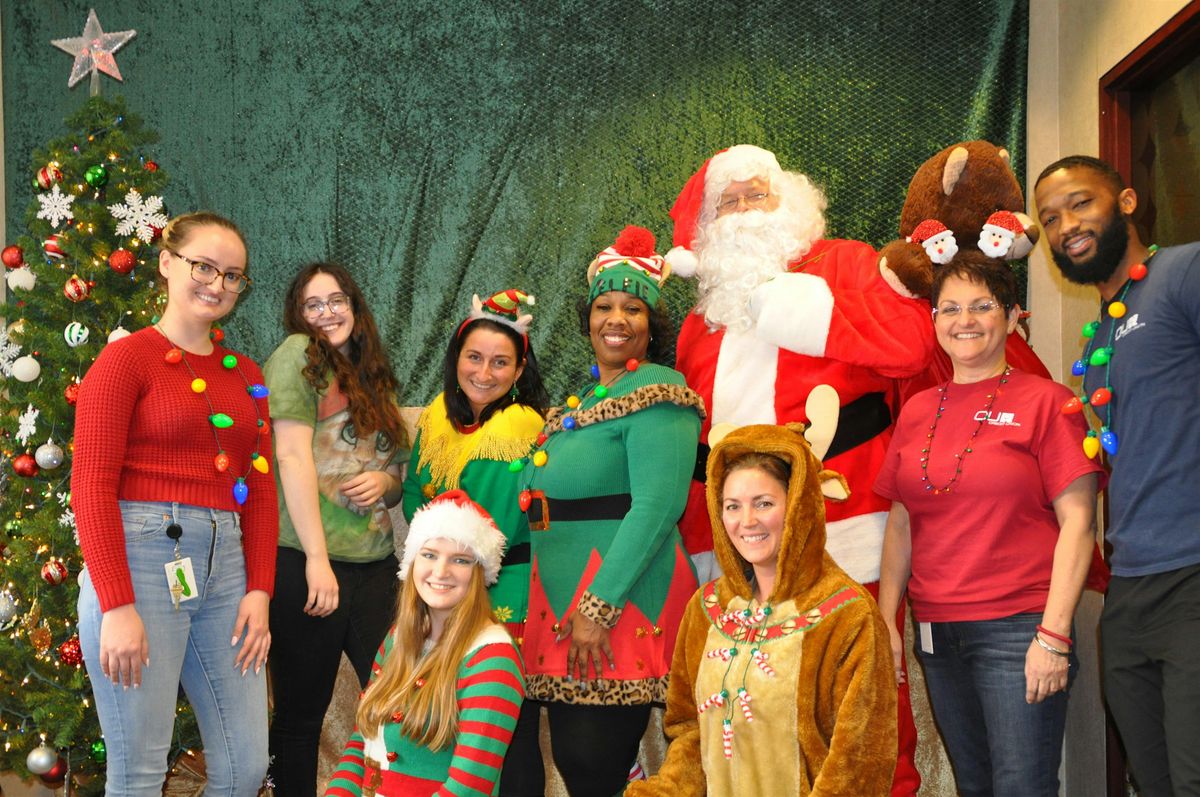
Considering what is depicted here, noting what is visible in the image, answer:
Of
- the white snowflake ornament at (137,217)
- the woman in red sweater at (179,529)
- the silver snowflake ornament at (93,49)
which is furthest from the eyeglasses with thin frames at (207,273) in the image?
the silver snowflake ornament at (93,49)

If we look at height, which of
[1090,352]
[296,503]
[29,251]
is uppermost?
[29,251]

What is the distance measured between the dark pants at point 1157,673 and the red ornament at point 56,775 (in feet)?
11.3

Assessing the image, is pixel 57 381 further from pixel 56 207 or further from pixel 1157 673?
pixel 1157 673

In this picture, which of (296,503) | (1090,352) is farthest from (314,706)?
(1090,352)

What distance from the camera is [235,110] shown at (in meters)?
4.59

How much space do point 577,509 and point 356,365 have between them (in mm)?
897

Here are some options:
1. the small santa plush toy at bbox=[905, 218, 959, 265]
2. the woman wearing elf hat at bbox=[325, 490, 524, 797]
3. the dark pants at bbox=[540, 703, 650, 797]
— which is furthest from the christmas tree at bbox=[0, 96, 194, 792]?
the small santa plush toy at bbox=[905, 218, 959, 265]

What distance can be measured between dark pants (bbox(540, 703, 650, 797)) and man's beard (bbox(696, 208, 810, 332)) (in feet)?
3.88

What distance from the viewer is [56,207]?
3.79m

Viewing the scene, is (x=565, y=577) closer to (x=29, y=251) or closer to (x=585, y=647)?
(x=585, y=647)

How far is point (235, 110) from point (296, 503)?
246cm

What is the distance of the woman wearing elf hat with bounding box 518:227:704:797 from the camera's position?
2652mm

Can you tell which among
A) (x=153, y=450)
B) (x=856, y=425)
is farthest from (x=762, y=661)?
(x=153, y=450)

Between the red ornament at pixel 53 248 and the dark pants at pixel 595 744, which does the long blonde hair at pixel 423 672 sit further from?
the red ornament at pixel 53 248
